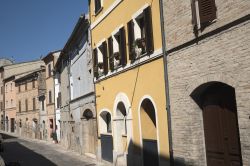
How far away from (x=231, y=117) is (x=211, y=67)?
1347mm

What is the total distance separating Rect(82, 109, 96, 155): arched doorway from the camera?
22016 mm

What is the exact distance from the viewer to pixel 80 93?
81.9ft

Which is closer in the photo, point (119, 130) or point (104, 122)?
point (119, 130)

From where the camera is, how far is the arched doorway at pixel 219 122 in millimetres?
9383

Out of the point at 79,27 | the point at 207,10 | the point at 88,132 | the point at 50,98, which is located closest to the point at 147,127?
the point at 207,10

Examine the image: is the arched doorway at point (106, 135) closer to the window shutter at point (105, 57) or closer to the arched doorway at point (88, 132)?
the arched doorway at point (88, 132)

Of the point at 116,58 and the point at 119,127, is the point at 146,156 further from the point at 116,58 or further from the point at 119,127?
the point at 116,58

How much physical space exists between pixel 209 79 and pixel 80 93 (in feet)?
53.2

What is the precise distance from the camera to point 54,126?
38.2 metres

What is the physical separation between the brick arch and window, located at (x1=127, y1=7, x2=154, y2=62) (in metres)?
2.81

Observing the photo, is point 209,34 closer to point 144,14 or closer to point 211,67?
point 211,67

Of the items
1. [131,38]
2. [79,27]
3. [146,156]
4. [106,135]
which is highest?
[79,27]

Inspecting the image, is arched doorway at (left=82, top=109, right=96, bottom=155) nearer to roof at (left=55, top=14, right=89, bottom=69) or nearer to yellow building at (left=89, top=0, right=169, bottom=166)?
yellow building at (left=89, top=0, right=169, bottom=166)

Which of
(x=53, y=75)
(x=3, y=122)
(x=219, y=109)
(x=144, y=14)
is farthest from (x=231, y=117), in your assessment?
(x=3, y=122)
